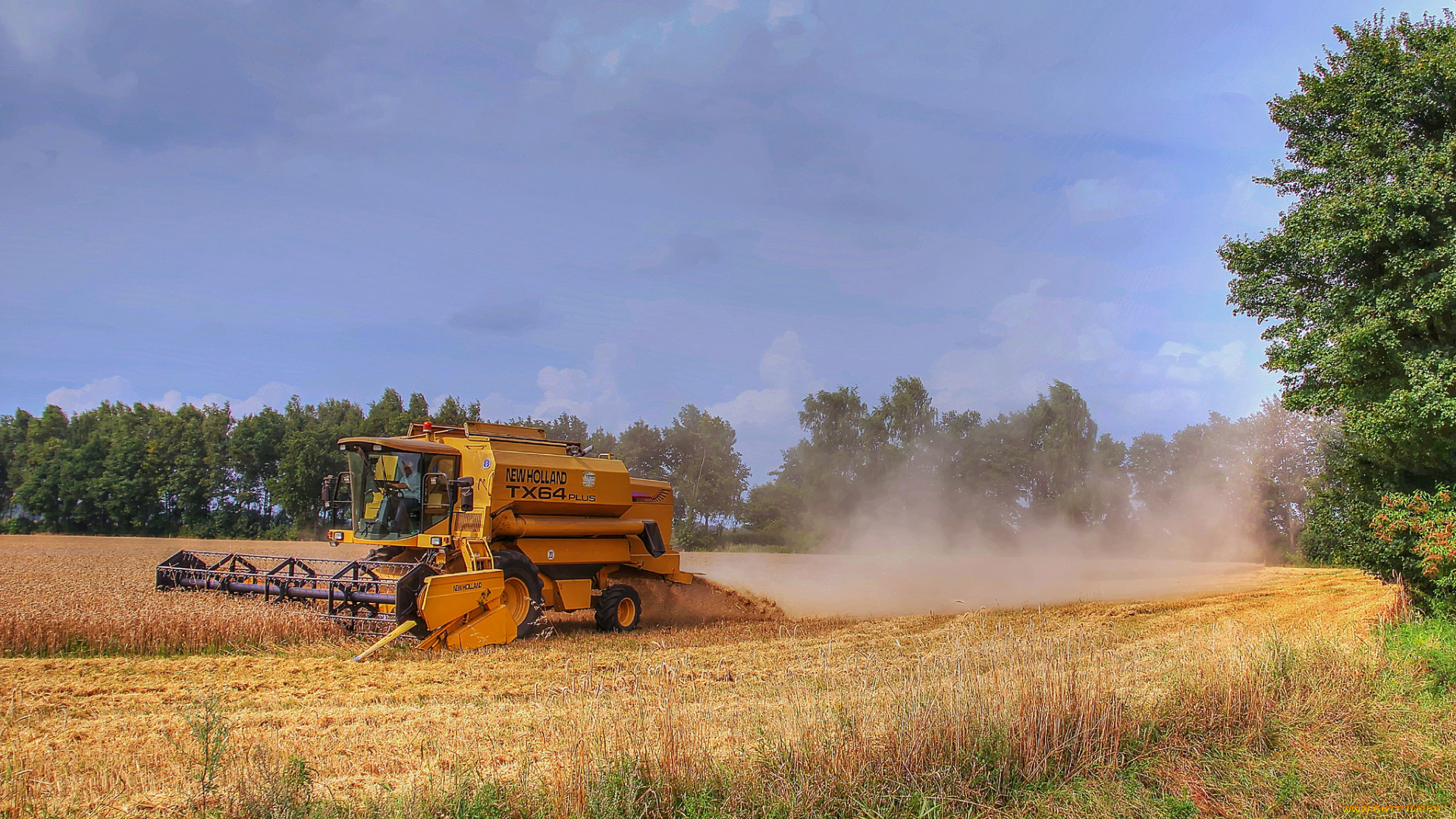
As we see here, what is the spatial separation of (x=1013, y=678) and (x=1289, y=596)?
19983 mm

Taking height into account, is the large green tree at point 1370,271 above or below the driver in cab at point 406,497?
above

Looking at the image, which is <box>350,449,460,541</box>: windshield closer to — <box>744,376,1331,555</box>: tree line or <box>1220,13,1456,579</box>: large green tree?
<box>1220,13,1456,579</box>: large green tree

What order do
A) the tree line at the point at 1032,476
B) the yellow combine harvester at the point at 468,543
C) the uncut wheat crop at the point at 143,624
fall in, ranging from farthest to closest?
the tree line at the point at 1032,476 < the yellow combine harvester at the point at 468,543 < the uncut wheat crop at the point at 143,624

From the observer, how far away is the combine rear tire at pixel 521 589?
12.1m

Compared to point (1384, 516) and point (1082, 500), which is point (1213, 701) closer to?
point (1384, 516)

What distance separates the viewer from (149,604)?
11.2 m

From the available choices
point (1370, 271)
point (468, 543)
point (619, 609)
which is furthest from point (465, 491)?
point (1370, 271)

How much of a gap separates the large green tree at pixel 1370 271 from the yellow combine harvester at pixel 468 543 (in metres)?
12.1

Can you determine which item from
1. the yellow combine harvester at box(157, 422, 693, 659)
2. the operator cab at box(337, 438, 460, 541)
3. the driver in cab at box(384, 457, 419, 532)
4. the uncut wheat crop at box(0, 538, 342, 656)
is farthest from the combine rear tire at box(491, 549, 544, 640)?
the uncut wheat crop at box(0, 538, 342, 656)

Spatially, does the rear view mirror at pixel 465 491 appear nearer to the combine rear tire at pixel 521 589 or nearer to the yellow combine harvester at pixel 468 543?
the yellow combine harvester at pixel 468 543

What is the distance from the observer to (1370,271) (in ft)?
42.6

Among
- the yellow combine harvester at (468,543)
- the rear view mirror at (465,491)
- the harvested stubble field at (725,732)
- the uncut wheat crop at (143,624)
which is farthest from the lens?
the rear view mirror at (465,491)

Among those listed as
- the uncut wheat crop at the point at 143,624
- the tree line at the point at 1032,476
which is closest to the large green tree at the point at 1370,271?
the uncut wheat crop at the point at 143,624

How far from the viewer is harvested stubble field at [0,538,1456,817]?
15.4 feet
